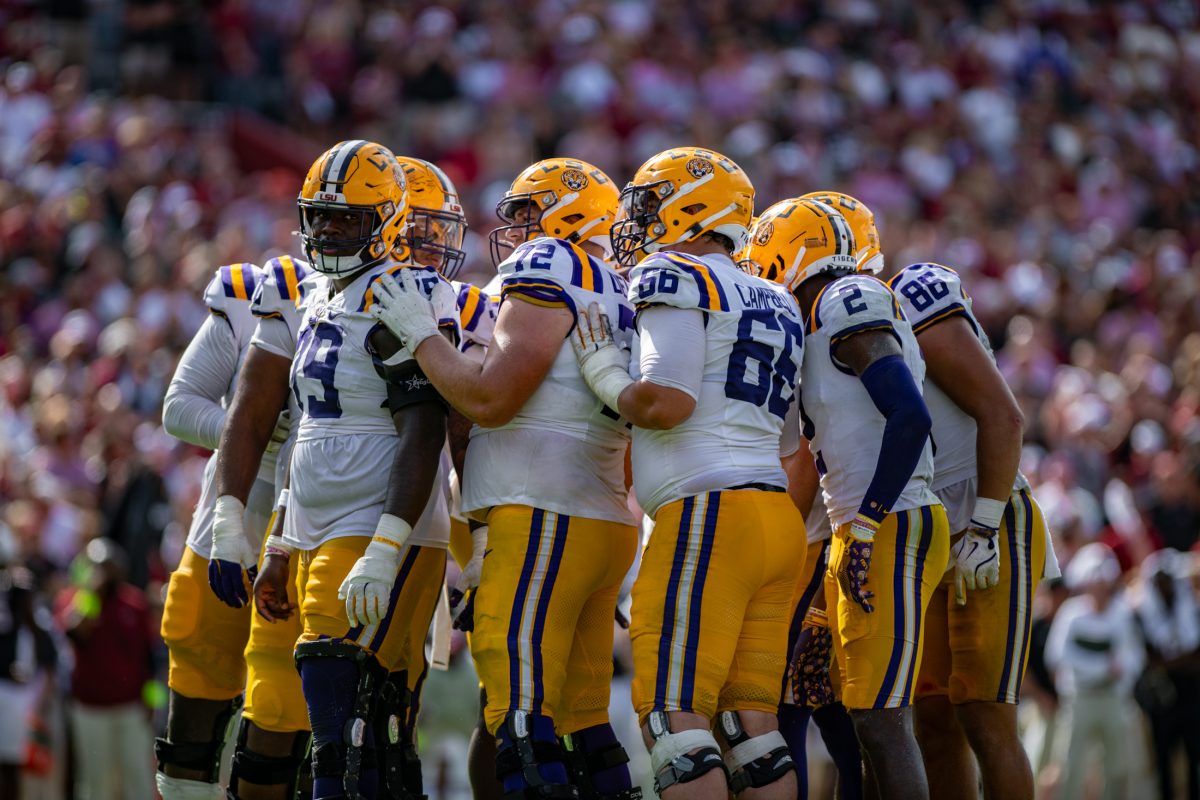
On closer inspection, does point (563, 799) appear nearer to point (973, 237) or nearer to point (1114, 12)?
point (973, 237)

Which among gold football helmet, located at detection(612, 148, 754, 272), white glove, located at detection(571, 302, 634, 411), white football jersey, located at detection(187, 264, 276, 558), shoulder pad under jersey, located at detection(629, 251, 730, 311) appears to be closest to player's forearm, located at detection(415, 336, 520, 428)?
white glove, located at detection(571, 302, 634, 411)

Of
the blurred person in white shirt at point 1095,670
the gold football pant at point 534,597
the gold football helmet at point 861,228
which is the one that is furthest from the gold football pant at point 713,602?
the blurred person in white shirt at point 1095,670

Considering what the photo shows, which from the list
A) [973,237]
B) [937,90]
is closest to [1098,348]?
[973,237]

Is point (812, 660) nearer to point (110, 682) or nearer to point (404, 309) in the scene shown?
point (404, 309)

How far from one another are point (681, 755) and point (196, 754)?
87.5 inches

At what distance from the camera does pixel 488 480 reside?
6.20 meters

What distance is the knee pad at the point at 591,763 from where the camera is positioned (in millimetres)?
6184

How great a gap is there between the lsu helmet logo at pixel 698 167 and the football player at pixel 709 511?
33 centimetres

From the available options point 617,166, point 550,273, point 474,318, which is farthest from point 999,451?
point 617,166

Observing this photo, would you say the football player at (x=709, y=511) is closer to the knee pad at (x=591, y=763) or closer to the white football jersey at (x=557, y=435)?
the white football jersey at (x=557, y=435)

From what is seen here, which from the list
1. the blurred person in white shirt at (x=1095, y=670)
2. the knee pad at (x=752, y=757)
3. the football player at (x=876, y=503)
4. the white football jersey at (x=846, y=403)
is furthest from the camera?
the blurred person in white shirt at (x=1095, y=670)

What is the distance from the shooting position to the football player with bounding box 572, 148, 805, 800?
230 inches

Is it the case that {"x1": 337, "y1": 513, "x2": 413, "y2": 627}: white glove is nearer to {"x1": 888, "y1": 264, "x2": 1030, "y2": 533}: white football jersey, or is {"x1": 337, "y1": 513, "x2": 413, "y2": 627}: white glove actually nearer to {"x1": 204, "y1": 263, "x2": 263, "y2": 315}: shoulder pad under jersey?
{"x1": 204, "y1": 263, "x2": 263, "y2": 315}: shoulder pad under jersey

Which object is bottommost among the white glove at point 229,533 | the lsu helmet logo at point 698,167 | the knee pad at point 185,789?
the knee pad at point 185,789
